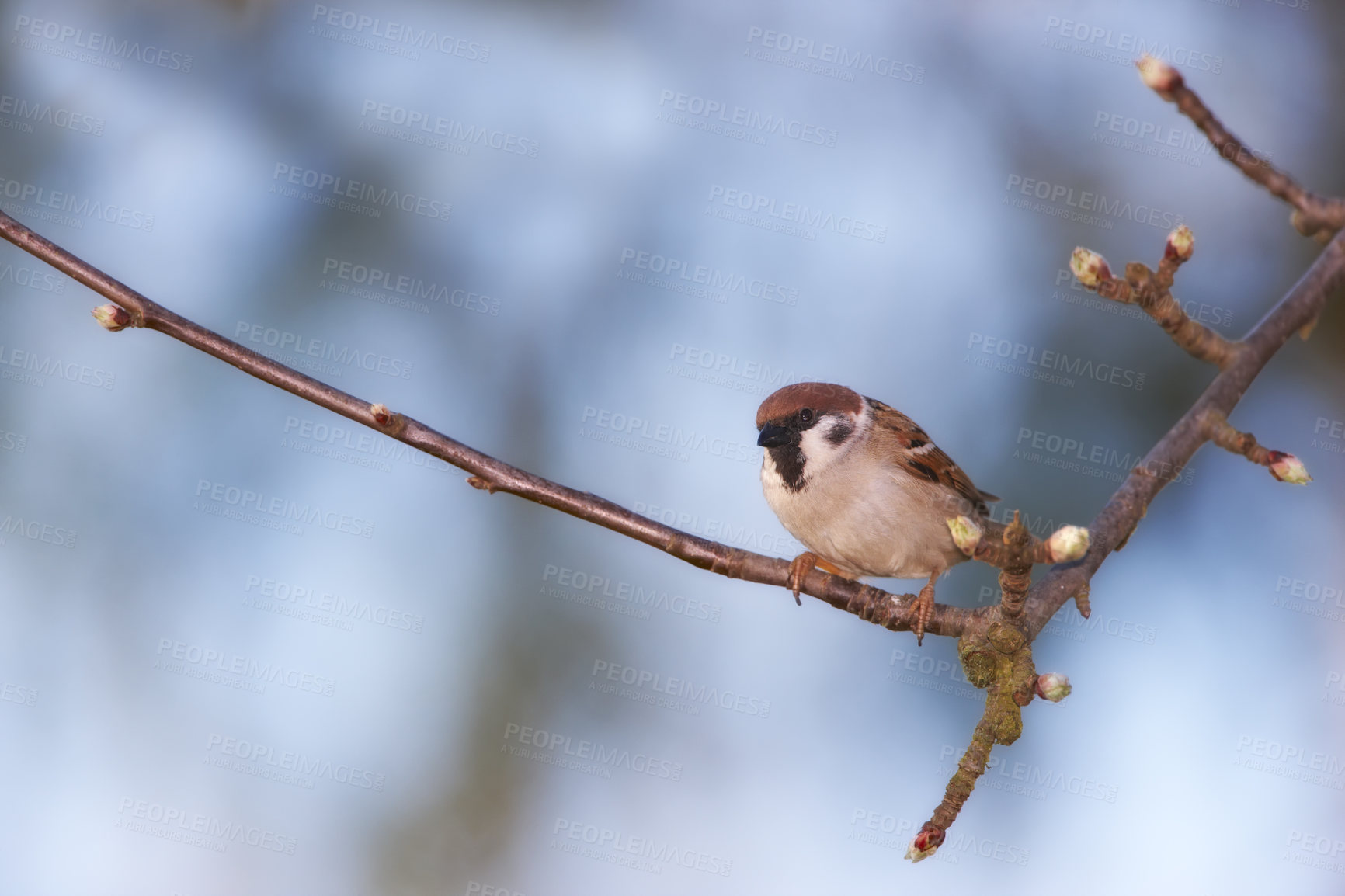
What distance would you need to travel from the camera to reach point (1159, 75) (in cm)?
157

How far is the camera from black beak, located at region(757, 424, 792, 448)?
3.39 meters

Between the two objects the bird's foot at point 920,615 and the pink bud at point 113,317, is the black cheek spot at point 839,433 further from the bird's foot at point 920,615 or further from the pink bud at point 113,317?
the pink bud at point 113,317

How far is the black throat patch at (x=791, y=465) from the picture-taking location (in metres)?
3.42

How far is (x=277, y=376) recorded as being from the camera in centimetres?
227

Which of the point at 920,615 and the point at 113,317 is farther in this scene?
the point at 920,615

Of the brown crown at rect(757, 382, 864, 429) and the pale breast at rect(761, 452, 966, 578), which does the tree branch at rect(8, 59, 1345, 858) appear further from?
the brown crown at rect(757, 382, 864, 429)

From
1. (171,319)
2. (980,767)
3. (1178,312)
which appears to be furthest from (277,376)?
(1178,312)

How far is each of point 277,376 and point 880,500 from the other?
6.36 feet

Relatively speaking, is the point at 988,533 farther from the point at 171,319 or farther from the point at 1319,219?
the point at 171,319

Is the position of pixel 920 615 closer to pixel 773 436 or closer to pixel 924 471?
pixel 773 436

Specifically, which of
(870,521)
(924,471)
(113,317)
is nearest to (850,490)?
(870,521)

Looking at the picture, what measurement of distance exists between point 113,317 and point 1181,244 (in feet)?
7.52

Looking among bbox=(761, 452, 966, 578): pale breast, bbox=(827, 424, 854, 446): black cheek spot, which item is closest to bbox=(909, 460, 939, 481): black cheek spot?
bbox=(761, 452, 966, 578): pale breast

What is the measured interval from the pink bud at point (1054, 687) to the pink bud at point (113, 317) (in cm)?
217
